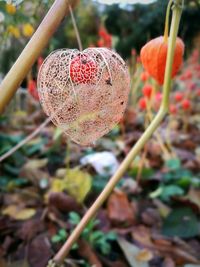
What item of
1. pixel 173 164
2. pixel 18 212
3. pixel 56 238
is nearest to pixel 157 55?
pixel 56 238

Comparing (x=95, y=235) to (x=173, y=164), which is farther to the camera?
(x=173, y=164)

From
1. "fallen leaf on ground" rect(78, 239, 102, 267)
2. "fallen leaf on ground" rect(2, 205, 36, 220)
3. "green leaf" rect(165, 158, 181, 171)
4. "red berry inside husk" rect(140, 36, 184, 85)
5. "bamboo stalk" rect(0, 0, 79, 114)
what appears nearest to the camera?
"bamboo stalk" rect(0, 0, 79, 114)

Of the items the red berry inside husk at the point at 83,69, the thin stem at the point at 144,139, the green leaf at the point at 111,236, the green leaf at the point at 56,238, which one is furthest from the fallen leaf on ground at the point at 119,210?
the red berry inside husk at the point at 83,69

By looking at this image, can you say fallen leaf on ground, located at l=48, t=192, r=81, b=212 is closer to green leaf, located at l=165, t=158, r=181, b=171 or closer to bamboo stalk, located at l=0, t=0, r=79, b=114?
green leaf, located at l=165, t=158, r=181, b=171

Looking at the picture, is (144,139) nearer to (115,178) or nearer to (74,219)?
(115,178)

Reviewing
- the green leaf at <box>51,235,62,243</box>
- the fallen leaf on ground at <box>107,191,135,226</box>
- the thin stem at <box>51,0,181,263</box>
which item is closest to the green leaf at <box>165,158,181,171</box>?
the fallen leaf on ground at <box>107,191,135,226</box>

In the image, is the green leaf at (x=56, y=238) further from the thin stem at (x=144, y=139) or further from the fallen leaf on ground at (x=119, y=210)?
the thin stem at (x=144, y=139)
